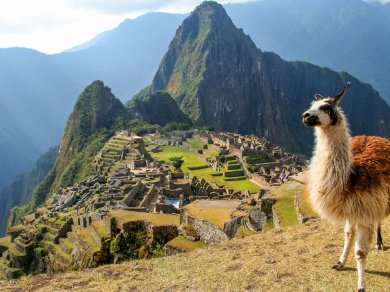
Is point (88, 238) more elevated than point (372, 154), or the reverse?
point (372, 154)

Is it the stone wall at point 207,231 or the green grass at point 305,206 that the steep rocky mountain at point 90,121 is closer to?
the stone wall at point 207,231

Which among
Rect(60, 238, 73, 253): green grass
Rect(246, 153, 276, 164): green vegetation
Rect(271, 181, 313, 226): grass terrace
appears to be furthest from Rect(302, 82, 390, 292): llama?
Rect(246, 153, 276, 164): green vegetation

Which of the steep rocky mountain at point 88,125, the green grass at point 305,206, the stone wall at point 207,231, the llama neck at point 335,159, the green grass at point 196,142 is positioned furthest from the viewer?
the steep rocky mountain at point 88,125

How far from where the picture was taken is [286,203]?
34.6ft

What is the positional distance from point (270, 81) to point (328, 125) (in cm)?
16021

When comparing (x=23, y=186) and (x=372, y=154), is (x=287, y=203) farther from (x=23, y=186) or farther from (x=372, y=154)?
(x=23, y=186)

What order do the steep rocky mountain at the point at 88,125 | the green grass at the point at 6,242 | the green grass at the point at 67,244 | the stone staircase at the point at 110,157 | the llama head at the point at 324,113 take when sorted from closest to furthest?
1. the llama head at the point at 324,113
2. the green grass at the point at 67,244
3. the green grass at the point at 6,242
4. the stone staircase at the point at 110,157
5. the steep rocky mountain at the point at 88,125

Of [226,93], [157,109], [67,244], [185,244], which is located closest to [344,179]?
[185,244]

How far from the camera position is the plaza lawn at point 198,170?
104ft

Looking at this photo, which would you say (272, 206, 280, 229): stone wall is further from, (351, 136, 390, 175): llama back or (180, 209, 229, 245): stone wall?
(351, 136, 390, 175): llama back

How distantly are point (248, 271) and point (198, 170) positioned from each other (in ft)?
105

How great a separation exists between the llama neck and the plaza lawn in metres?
23.7

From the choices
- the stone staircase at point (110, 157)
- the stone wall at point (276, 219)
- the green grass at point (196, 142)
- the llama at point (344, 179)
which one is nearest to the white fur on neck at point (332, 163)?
the llama at point (344, 179)

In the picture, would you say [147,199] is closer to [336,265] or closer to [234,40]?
[336,265]
